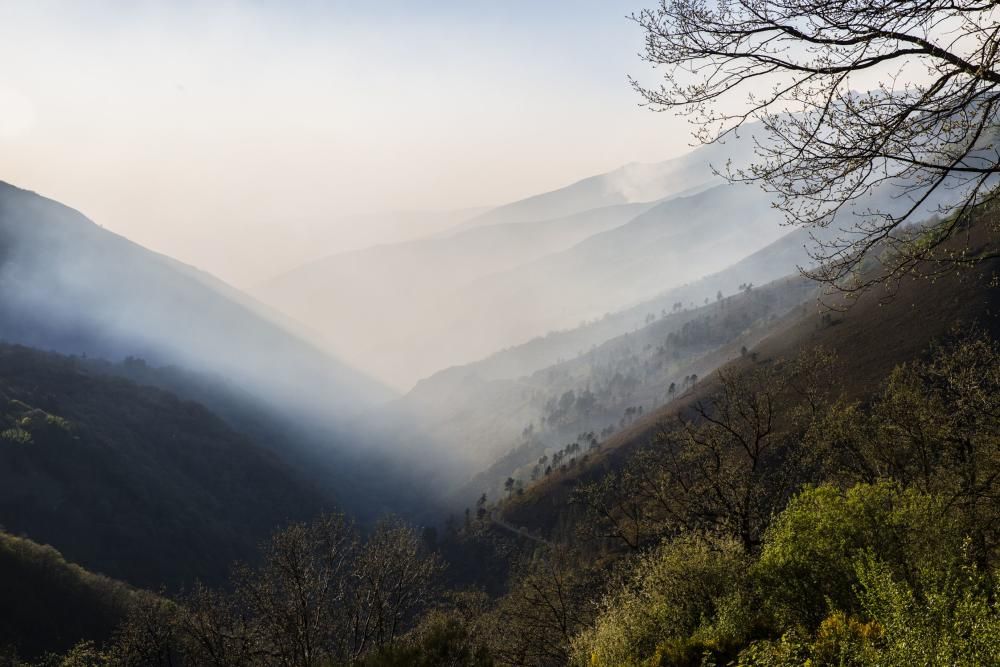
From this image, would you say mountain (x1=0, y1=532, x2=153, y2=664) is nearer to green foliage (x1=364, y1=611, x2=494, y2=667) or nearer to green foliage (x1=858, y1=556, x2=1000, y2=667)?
green foliage (x1=364, y1=611, x2=494, y2=667)

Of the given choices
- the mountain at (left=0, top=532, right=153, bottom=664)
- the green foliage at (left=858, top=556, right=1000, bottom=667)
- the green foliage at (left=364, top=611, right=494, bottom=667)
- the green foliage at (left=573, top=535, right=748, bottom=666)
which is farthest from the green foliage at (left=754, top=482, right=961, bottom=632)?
the mountain at (left=0, top=532, right=153, bottom=664)

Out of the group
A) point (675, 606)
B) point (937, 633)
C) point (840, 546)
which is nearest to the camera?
point (937, 633)

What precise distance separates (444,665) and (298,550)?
18348 mm

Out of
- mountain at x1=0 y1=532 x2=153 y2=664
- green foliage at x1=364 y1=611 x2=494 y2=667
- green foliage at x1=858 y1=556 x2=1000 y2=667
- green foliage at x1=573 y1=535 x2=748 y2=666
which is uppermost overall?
green foliage at x1=858 y1=556 x2=1000 y2=667

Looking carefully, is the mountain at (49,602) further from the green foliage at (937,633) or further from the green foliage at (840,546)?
the green foliage at (937,633)

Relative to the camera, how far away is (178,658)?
62375mm

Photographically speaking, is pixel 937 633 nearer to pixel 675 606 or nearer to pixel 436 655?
pixel 675 606

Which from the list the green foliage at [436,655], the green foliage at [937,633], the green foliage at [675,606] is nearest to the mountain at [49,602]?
the green foliage at [436,655]

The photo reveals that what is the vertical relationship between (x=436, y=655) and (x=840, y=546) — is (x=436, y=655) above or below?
below

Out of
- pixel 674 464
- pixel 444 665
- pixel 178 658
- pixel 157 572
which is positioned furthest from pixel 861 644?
pixel 157 572

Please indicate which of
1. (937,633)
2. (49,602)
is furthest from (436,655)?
(49,602)

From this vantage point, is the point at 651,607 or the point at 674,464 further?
the point at 674,464

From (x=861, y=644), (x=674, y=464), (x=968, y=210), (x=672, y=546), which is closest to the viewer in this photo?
(x=968, y=210)

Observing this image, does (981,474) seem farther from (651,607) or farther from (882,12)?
(882,12)
